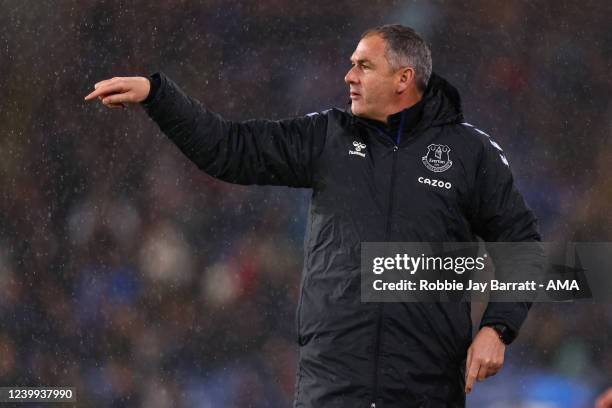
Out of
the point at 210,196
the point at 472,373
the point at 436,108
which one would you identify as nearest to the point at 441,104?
the point at 436,108

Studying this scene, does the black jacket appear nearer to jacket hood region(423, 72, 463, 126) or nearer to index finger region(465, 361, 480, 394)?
jacket hood region(423, 72, 463, 126)

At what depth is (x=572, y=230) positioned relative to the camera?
5809mm

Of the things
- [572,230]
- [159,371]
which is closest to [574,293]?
[572,230]

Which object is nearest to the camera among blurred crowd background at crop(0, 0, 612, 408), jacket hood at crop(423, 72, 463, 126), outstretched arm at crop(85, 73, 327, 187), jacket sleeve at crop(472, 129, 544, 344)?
outstretched arm at crop(85, 73, 327, 187)

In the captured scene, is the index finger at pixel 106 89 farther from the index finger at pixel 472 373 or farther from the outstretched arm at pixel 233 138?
the index finger at pixel 472 373

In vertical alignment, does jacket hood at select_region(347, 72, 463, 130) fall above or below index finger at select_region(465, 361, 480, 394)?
above

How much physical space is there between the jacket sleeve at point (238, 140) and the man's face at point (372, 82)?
120 mm

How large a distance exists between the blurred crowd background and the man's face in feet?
9.89

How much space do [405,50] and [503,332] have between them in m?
0.85

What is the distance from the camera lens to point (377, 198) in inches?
103

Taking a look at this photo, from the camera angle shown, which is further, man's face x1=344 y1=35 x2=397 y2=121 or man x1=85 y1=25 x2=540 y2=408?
man's face x1=344 y1=35 x2=397 y2=121

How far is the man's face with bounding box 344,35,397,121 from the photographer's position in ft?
9.05

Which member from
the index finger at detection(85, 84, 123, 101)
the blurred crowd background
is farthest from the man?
the blurred crowd background

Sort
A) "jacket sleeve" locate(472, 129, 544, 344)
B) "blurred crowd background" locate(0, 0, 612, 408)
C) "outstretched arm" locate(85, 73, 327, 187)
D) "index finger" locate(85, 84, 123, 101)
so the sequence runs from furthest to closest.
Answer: "blurred crowd background" locate(0, 0, 612, 408), "jacket sleeve" locate(472, 129, 544, 344), "outstretched arm" locate(85, 73, 327, 187), "index finger" locate(85, 84, 123, 101)
